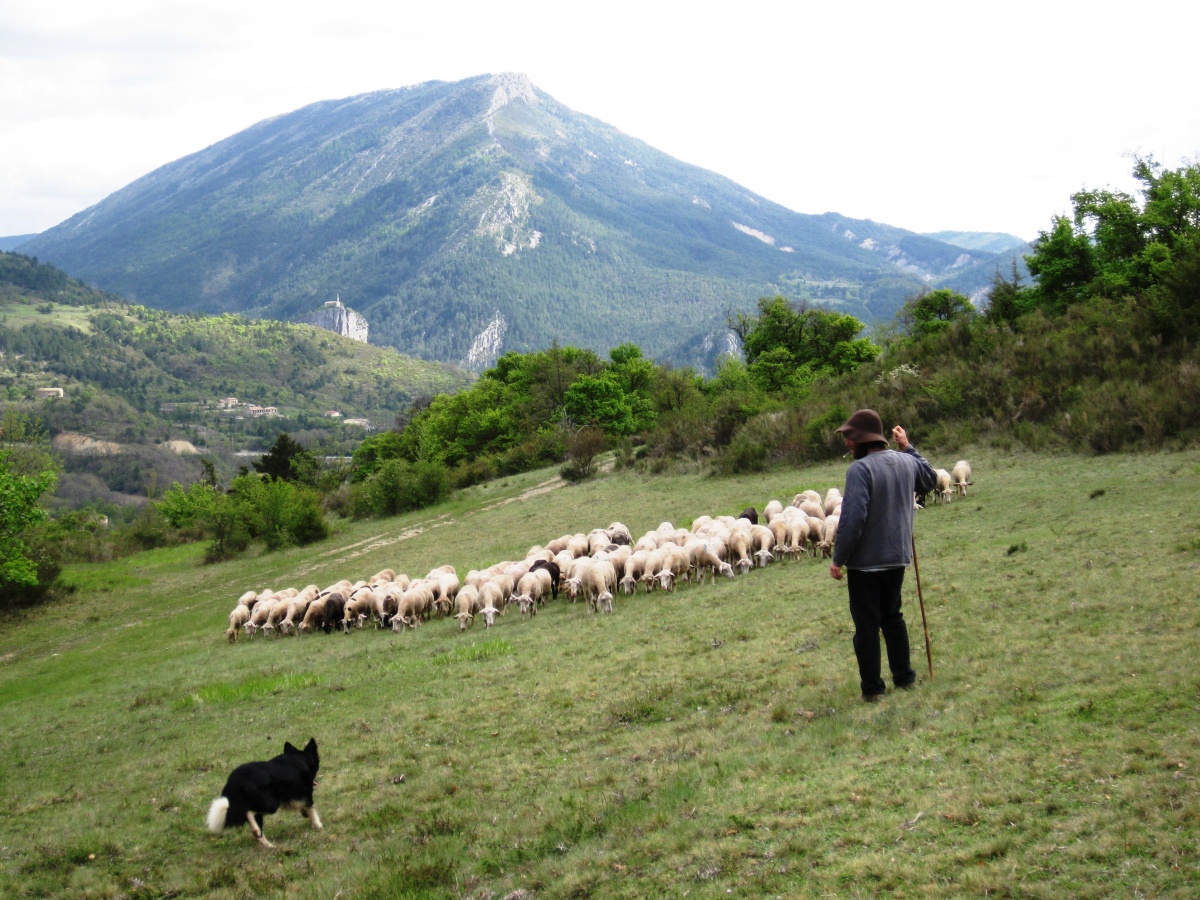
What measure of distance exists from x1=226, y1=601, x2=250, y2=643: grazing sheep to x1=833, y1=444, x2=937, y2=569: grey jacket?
17899 millimetres

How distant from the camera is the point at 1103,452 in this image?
23.4 m

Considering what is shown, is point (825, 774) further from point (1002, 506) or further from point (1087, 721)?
point (1002, 506)

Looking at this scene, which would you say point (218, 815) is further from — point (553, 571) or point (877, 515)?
point (553, 571)

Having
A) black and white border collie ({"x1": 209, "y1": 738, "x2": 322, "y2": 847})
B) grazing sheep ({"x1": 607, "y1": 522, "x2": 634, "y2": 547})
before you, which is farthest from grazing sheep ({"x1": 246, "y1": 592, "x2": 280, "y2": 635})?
black and white border collie ({"x1": 209, "y1": 738, "x2": 322, "y2": 847})

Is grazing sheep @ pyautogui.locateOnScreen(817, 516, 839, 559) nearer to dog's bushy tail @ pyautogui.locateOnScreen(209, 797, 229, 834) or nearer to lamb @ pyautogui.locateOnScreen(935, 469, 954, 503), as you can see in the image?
lamb @ pyautogui.locateOnScreen(935, 469, 954, 503)

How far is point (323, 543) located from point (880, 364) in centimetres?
2703

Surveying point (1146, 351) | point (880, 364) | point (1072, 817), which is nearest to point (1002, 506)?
point (1146, 351)

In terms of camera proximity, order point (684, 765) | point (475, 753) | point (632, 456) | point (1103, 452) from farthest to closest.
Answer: point (632, 456) → point (1103, 452) → point (475, 753) → point (684, 765)

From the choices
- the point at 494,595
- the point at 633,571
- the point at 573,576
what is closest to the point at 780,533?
the point at 633,571

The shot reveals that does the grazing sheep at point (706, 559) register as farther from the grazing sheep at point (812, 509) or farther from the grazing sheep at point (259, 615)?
the grazing sheep at point (259, 615)

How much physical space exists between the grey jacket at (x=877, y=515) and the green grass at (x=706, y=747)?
1266 mm

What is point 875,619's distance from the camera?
755cm

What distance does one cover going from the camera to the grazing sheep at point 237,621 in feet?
A: 69.7

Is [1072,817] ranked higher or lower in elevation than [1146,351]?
lower
